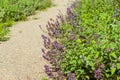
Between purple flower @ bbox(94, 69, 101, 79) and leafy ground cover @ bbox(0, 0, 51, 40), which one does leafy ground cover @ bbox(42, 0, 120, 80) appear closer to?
purple flower @ bbox(94, 69, 101, 79)

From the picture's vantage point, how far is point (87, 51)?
4816 mm

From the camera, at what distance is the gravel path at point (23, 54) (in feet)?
18.1

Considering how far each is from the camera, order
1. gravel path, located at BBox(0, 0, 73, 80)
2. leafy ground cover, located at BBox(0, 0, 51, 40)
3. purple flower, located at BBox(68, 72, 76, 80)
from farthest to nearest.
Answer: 1. leafy ground cover, located at BBox(0, 0, 51, 40)
2. gravel path, located at BBox(0, 0, 73, 80)
3. purple flower, located at BBox(68, 72, 76, 80)

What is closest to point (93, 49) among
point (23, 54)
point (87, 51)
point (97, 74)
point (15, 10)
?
point (87, 51)

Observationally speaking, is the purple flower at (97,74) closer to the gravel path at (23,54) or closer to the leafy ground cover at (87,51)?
the leafy ground cover at (87,51)

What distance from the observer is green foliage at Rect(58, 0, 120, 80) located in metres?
4.59

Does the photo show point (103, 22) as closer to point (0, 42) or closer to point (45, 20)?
point (0, 42)

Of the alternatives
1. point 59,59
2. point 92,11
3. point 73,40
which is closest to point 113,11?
point 92,11

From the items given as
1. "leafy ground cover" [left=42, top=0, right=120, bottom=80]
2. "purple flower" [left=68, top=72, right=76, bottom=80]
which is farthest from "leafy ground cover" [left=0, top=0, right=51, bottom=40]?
"purple flower" [left=68, top=72, right=76, bottom=80]

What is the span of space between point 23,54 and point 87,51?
2.03 metres

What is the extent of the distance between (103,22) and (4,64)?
6.51 feet

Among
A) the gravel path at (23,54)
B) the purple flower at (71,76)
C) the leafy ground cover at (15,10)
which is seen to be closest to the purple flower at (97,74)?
the purple flower at (71,76)

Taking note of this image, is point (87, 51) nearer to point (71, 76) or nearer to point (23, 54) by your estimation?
point (71, 76)

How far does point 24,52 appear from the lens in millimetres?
6637
